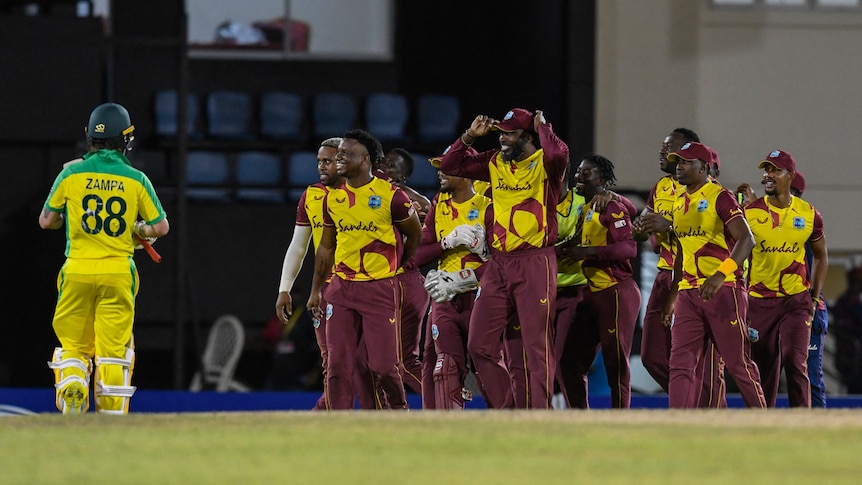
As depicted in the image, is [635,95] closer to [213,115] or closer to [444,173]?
[213,115]

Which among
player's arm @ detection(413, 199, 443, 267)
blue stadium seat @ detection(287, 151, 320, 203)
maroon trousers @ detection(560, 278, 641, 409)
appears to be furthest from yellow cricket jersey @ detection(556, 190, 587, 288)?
blue stadium seat @ detection(287, 151, 320, 203)

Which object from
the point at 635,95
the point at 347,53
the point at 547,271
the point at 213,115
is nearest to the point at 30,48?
the point at 213,115

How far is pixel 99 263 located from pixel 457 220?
2.66 meters

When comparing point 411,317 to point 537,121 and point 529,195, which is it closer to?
point 529,195

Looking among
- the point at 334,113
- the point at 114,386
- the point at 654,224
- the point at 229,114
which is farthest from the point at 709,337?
the point at 229,114

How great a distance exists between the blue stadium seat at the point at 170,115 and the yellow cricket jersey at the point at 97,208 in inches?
392

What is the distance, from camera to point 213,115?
67.9 ft

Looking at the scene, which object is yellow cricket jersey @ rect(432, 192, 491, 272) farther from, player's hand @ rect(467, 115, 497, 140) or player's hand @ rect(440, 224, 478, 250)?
player's hand @ rect(467, 115, 497, 140)

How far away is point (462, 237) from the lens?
1109 centimetres

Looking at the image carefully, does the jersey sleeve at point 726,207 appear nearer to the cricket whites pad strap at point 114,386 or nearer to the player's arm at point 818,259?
the player's arm at point 818,259

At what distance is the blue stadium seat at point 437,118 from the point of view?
20859 mm

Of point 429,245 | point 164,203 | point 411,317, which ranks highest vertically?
point 429,245

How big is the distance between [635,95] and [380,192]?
Result: 9982 millimetres

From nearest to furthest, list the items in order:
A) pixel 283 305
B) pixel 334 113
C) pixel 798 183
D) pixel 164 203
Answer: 1. pixel 283 305
2. pixel 798 183
3. pixel 164 203
4. pixel 334 113
